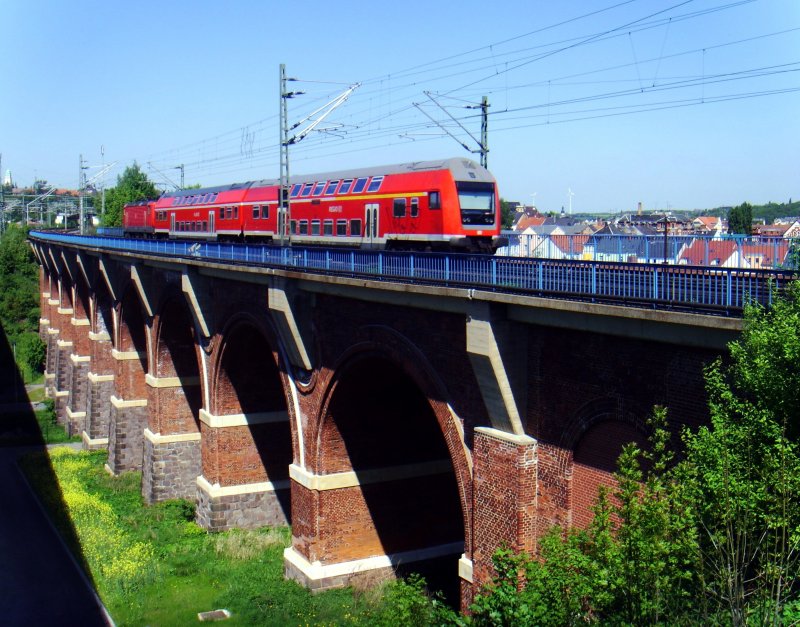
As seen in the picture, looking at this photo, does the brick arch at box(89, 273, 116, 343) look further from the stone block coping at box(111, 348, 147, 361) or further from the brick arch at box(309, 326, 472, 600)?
the brick arch at box(309, 326, 472, 600)

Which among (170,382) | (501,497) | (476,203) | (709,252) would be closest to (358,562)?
(501,497)

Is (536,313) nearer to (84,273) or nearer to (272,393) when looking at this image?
(272,393)

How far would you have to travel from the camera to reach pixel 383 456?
2414 cm

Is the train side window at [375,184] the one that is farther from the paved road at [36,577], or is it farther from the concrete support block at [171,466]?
the paved road at [36,577]

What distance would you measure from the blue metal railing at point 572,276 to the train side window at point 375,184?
509cm

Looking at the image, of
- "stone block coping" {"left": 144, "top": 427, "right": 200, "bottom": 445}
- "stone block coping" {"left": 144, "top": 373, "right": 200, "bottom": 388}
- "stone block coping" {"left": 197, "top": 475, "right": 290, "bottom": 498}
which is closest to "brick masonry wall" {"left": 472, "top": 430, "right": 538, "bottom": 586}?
"stone block coping" {"left": 197, "top": 475, "right": 290, "bottom": 498}

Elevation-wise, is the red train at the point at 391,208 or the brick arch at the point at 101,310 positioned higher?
the red train at the point at 391,208

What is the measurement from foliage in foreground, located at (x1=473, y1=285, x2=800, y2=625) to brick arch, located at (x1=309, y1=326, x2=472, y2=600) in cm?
1110

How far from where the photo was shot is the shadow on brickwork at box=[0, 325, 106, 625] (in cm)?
2486

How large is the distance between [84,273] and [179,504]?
62.4 feet

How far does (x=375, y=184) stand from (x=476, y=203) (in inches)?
152

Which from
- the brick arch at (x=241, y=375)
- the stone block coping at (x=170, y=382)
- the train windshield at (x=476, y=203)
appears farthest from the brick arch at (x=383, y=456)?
the stone block coping at (x=170, y=382)

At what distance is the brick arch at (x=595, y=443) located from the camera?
13.1 m

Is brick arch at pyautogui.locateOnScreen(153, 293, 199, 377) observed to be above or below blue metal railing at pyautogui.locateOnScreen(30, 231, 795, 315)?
below
